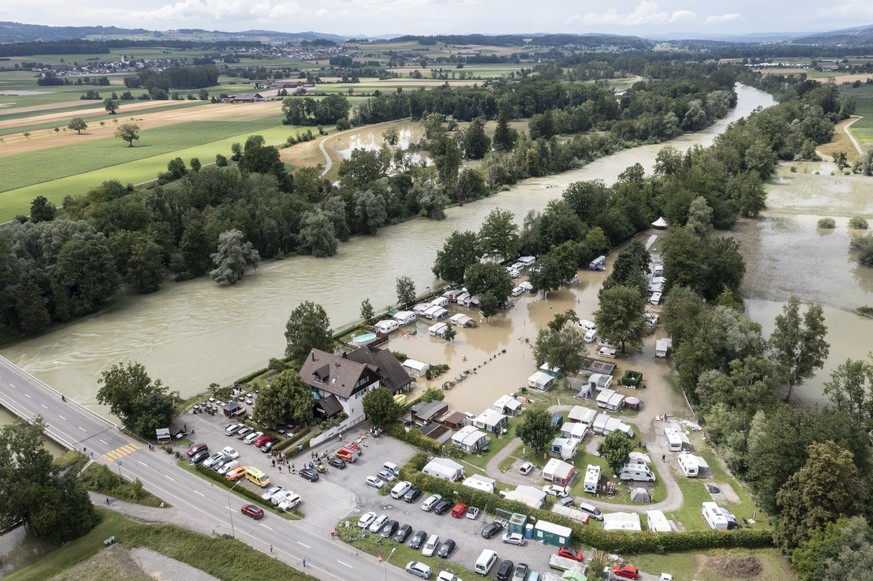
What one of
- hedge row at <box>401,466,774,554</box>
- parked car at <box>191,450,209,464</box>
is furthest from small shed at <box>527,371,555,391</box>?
parked car at <box>191,450,209,464</box>

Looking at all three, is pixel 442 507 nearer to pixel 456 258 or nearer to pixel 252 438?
pixel 252 438

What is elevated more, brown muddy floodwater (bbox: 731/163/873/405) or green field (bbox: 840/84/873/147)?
green field (bbox: 840/84/873/147)

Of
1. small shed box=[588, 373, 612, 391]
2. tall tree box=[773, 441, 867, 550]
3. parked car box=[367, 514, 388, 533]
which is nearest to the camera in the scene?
tall tree box=[773, 441, 867, 550]

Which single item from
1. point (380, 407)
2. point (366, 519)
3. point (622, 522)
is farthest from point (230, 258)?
point (622, 522)

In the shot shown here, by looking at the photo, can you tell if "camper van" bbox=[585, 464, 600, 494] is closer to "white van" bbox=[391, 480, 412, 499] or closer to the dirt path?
"white van" bbox=[391, 480, 412, 499]

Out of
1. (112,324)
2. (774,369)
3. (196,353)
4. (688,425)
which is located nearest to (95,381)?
(196,353)

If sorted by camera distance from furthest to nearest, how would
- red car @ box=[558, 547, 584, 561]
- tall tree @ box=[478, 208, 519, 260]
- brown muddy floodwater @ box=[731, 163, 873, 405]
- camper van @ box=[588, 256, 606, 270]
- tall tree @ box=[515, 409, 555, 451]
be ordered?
1. camper van @ box=[588, 256, 606, 270]
2. tall tree @ box=[478, 208, 519, 260]
3. brown muddy floodwater @ box=[731, 163, 873, 405]
4. tall tree @ box=[515, 409, 555, 451]
5. red car @ box=[558, 547, 584, 561]
